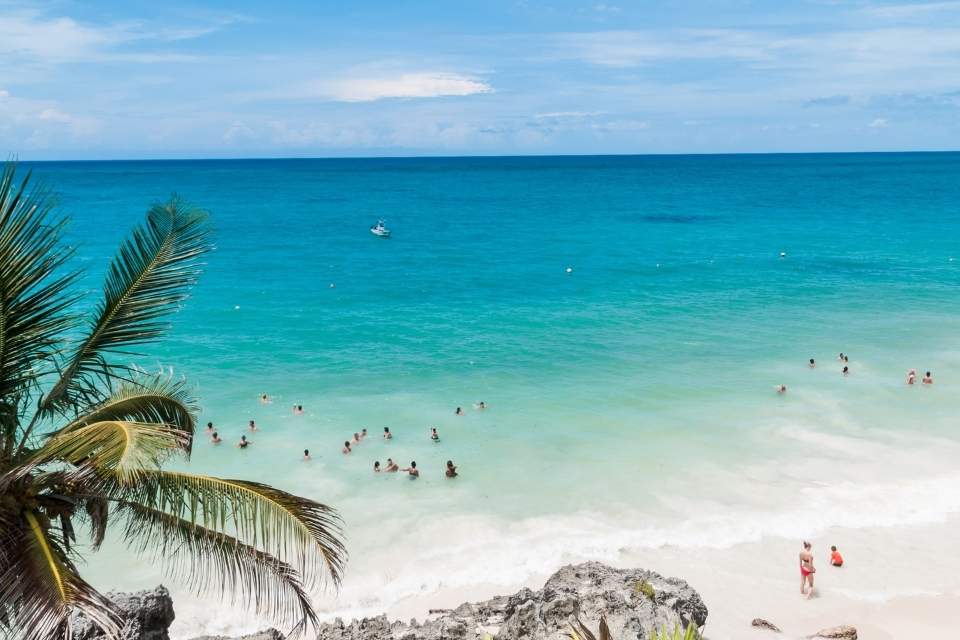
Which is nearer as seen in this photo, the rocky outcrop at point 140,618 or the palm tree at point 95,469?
the palm tree at point 95,469

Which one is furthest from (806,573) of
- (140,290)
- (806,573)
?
(140,290)

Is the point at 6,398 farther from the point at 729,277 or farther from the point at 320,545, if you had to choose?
the point at 729,277

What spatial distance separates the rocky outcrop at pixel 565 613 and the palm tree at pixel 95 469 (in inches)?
144

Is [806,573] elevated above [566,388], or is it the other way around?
[566,388]

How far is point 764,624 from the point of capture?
12289 mm

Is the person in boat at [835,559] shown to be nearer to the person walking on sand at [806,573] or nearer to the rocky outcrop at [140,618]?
the person walking on sand at [806,573]

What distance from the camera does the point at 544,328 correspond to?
1315 inches

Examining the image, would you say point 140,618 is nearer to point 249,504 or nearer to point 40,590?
point 40,590

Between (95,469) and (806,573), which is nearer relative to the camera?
(95,469)

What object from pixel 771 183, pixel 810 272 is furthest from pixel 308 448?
pixel 771 183

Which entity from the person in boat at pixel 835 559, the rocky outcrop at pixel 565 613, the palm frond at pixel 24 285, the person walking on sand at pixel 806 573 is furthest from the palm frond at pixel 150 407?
the person in boat at pixel 835 559

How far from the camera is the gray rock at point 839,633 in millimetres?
11578

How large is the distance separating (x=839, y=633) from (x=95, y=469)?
37.2 feet

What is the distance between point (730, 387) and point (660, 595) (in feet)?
54.6
